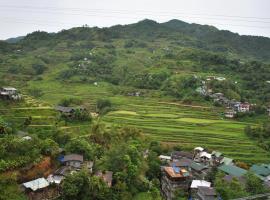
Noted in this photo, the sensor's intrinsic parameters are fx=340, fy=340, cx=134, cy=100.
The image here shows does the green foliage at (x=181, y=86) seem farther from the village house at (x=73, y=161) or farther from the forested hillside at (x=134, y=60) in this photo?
the village house at (x=73, y=161)

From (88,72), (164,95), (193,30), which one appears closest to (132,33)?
(193,30)

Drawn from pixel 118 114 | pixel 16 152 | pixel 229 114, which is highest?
pixel 16 152

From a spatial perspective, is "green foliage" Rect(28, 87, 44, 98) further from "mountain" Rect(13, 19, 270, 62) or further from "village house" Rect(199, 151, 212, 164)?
"mountain" Rect(13, 19, 270, 62)

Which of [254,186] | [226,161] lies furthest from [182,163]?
[254,186]

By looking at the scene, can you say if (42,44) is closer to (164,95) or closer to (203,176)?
(164,95)

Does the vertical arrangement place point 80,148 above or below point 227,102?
below

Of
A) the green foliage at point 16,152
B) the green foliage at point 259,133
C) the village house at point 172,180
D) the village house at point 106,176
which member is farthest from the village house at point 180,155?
the green foliage at point 16,152

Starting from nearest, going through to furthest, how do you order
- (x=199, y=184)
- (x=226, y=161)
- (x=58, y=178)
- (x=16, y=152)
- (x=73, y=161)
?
(x=16, y=152)
(x=58, y=178)
(x=73, y=161)
(x=199, y=184)
(x=226, y=161)

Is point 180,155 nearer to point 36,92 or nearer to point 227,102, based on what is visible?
point 227,102
